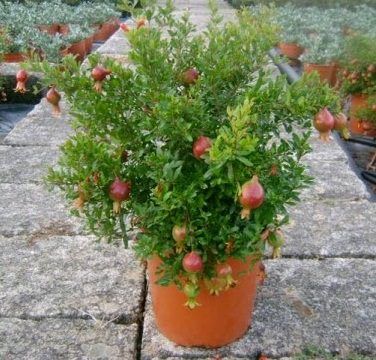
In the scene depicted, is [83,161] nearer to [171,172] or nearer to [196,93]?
[171,172]

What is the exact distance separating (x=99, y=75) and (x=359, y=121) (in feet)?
13.8

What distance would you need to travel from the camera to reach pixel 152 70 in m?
1.66

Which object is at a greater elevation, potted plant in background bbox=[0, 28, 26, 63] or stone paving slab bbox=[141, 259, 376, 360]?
stone paving slab bbox=[141, 259, 376, 360]

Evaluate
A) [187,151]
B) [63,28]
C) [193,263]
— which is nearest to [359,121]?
[187,151]

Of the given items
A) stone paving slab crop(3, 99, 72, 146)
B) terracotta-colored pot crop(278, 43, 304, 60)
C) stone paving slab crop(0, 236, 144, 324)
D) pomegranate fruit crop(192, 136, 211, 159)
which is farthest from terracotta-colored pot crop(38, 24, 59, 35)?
pomegranate fruit crop(192, 136, 211, 159)

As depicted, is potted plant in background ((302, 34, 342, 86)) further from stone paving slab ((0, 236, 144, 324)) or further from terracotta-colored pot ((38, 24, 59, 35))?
stone paving slab ((0, 236, 144, 324))

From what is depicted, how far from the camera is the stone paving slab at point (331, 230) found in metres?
2.55

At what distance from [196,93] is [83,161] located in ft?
1.27

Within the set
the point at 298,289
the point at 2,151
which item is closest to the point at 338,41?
the point at 2,151

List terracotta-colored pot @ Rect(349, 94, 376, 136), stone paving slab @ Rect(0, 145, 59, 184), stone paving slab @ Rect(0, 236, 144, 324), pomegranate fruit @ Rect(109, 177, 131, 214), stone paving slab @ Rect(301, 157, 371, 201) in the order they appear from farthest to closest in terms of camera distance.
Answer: terracotta-colored pot @ Rect(349, 94, 376, 136), stone paving slab @ Rect(0, 145, 59, 184), stone paving slab @ Rect(301, 157, 371, 201), stone paving slab @ Rect(0, 236, 144, 324), pomegranate fruit @ Rect(109, 177, 131, 214)

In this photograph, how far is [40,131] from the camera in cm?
405

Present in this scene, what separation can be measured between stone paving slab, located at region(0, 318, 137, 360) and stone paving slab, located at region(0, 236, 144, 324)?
0.16 ft

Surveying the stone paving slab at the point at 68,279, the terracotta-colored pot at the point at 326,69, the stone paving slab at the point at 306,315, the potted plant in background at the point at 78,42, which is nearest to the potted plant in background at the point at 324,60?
Result: the terracotta-colored pot at the point at 326,69

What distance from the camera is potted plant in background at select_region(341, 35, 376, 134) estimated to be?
5.42m
